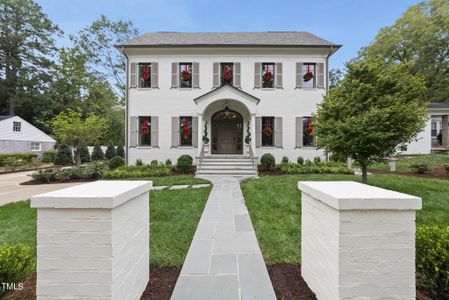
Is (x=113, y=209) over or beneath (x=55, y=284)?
over

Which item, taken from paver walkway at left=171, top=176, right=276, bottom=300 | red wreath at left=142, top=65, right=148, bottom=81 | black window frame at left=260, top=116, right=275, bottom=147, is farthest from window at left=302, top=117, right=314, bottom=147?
red wreath at left=142, top=65, right=148, bottom=81

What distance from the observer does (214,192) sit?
7086mm

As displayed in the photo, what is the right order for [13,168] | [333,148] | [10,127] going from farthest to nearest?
[10,127]
[13,168]
[333,148]

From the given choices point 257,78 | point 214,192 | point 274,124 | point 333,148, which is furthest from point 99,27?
point 333,148

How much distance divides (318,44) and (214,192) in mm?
10864

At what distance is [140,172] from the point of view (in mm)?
10797

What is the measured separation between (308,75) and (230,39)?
530 centimetres

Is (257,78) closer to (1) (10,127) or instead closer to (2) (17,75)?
(1) (10,127)

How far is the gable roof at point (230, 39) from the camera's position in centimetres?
1264

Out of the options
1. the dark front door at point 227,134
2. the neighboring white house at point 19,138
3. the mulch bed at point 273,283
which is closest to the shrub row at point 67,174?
the dark front door at point 227,134

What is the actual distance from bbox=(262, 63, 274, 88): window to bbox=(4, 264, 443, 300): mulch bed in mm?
11819

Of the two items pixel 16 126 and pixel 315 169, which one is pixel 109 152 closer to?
pixel 16 126

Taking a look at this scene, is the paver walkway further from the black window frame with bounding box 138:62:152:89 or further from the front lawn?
the black window frame with bounding box 138:62:152:89

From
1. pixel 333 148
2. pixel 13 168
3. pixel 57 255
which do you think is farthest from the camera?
pixel 13 168
